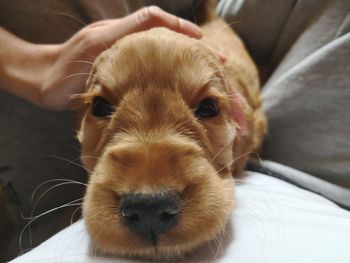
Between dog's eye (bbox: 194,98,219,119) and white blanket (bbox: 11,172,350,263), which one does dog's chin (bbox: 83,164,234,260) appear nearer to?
white blanket (bbox: 11,172,350,263)

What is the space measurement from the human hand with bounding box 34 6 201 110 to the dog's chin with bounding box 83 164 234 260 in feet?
1.77

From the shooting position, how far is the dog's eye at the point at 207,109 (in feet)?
4.29

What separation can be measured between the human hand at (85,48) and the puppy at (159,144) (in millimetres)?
86

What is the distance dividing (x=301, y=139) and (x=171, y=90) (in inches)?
28.3

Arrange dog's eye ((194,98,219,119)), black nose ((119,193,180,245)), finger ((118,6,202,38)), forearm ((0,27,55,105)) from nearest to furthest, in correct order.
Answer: black nose ((119,193,180,245))
dog's eye ((194,98,219,119))
finger ((118,6,202,38))
forearm ((0,27,55,105))

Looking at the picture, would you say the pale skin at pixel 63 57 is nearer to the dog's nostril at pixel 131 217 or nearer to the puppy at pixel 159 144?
the puppy at pixel 159 144

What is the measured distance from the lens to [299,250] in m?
1.02

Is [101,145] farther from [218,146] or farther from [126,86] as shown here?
[218,146]

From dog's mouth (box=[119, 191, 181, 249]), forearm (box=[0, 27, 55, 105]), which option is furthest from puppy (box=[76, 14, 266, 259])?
forearm (box=[0, 27, 55, 105])

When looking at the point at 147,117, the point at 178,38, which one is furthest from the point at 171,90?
the point at 178,38

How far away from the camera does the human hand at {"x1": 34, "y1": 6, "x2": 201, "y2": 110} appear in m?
1.49

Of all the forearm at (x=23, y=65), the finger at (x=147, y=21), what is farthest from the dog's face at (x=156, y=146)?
the forearm at (x=23, y=65)

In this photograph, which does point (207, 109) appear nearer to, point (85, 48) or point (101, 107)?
point (101, 107)

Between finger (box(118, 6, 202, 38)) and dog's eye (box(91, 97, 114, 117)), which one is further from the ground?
finger (box(118, 6, 202, 38))
